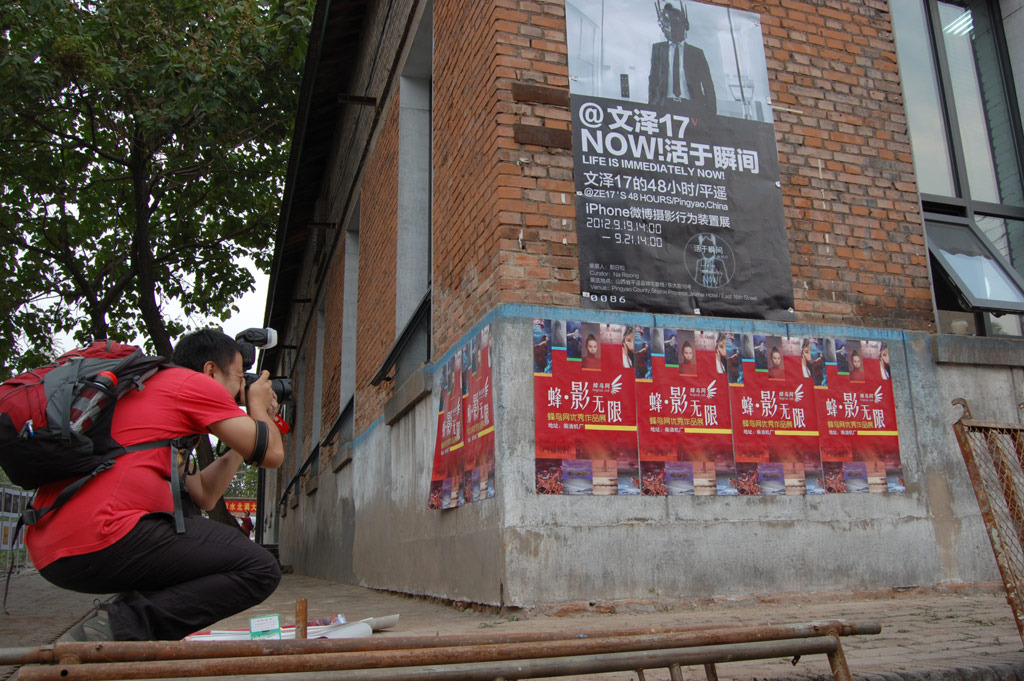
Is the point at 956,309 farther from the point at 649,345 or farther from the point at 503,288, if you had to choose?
the point at 503,288

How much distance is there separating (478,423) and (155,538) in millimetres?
3206

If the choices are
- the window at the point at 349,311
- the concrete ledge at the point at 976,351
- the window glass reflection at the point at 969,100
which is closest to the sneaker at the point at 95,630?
the concrete ledge at the point at 976,351

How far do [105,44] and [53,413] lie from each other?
12292 mm

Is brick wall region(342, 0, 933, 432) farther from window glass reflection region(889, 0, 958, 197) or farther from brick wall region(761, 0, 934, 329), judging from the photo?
window glass reflection region(889, 0, 958, 197)

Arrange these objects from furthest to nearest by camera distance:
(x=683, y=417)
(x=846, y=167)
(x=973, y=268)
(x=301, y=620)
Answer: (x=973, y=268)
(x=846, y=167)
(x=683, y=417)
(x=301, y=620)

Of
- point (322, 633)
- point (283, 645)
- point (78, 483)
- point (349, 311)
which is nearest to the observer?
point (283, 645)

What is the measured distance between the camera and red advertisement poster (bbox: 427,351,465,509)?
6.01 meters

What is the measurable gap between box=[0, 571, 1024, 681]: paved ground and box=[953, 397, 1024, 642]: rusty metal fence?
0.32m

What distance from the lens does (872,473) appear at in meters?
5.86

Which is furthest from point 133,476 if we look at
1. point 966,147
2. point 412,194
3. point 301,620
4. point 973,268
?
point 966,147

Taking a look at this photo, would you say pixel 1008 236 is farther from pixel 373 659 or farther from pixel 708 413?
pixel 373 659

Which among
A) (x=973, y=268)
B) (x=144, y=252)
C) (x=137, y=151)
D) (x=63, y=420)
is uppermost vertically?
(x=137, y=151)

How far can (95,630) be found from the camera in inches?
97.3

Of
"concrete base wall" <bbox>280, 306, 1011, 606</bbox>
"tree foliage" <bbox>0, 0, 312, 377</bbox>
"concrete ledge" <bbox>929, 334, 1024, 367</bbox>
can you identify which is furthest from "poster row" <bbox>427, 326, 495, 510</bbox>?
"tree foliage" <bbox>0, 0, 312, 377</bbox>
